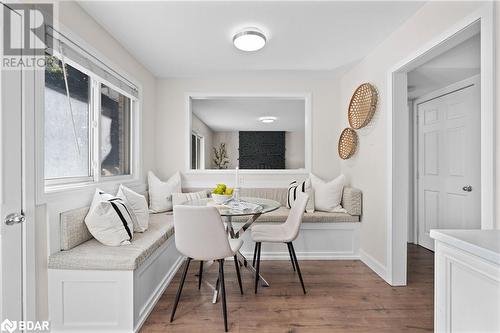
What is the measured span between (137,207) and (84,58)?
1328mm

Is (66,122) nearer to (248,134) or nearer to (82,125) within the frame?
(82,125)

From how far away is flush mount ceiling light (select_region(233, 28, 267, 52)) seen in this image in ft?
7.61

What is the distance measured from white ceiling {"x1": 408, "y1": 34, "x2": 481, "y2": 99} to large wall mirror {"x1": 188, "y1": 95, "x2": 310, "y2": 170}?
64.9 inches

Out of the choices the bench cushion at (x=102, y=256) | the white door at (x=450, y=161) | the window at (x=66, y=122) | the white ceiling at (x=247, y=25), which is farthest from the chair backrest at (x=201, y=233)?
the white door at (x=450, y=161)

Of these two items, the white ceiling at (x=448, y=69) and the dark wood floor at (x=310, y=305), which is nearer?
the dark wood floor at (x=310, y=305)

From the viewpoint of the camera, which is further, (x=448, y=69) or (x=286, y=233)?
(x=448, y=69)

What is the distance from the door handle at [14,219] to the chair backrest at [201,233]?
0.85 m

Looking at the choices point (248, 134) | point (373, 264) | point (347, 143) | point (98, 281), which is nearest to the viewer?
point (98, 281)

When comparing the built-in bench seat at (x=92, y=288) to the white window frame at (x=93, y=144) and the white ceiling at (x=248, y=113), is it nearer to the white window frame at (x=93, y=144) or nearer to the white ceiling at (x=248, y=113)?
the white window frame at (x=93, y=144)

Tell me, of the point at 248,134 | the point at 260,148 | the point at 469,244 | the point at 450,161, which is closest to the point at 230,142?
the point at 248,134

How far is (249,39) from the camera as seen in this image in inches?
92.7

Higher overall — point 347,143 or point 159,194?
point 347,143

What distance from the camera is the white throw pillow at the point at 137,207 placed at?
7.57 feet

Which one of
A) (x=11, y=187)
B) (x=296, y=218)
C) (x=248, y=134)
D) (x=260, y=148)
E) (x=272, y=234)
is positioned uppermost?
(x=248, y=134)
